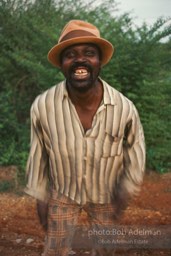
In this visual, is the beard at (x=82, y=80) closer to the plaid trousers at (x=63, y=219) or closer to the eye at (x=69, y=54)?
the eye at (x=69, y=54)

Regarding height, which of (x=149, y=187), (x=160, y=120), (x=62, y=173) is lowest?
(x=149, y=187)

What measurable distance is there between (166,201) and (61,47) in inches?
145

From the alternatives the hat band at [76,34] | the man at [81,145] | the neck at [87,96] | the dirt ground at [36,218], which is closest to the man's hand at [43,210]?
the man at [81,145]

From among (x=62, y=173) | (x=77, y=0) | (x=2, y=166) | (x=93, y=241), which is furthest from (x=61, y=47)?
(x=77, y=0)

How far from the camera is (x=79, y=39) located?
1.97m

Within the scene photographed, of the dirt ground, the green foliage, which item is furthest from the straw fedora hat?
the green foliage

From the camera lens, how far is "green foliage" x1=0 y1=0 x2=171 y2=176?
6.09m

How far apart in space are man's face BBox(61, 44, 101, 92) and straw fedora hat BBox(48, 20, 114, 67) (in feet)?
0.10

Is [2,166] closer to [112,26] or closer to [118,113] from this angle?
[112,26]

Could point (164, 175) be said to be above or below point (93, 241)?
below

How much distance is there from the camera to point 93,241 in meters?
2.27

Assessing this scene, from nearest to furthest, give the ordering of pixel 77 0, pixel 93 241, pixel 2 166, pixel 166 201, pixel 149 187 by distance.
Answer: pixel 93 241 → pixel 166 201 → pixel 149 187 → pixel 2 166 → pixel 77 0

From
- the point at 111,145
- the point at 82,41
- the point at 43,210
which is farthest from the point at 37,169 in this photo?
the point at 82,41

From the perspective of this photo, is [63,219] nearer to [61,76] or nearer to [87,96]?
[87,96]
